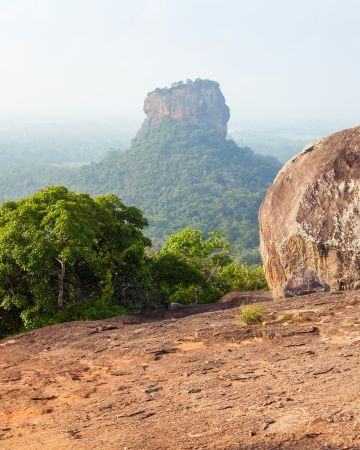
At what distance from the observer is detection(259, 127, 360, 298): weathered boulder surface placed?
12.5 m

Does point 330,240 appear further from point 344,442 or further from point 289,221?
point 344,442

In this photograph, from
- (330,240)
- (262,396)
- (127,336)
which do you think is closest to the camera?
(262,396)

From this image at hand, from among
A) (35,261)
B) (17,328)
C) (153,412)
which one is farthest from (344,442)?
(17,328)

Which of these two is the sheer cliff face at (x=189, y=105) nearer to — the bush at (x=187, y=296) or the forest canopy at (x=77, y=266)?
the bush at (x=187, y=296)

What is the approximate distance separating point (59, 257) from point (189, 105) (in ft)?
599

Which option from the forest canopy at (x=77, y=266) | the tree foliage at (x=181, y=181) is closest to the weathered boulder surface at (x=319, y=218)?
the forest canopy at (x=77, y=266)

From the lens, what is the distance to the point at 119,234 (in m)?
18.0

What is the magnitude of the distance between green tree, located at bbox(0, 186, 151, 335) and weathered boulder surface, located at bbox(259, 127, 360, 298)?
5948mm

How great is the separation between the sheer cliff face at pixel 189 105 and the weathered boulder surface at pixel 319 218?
17876 centimetres

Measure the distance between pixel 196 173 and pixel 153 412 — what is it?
531 feet

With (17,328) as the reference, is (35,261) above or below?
above

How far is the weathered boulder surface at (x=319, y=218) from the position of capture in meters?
12.5

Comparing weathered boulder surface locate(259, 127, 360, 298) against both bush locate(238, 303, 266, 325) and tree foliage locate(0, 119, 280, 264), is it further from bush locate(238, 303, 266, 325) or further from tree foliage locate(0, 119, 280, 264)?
tree foliage locate(0, 119, 280, 264)

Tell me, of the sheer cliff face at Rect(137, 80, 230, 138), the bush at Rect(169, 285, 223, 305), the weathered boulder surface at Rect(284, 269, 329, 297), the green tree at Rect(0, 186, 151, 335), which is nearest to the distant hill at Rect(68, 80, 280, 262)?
the sheer cliff face at Rect(137, 80, 230, 138)
